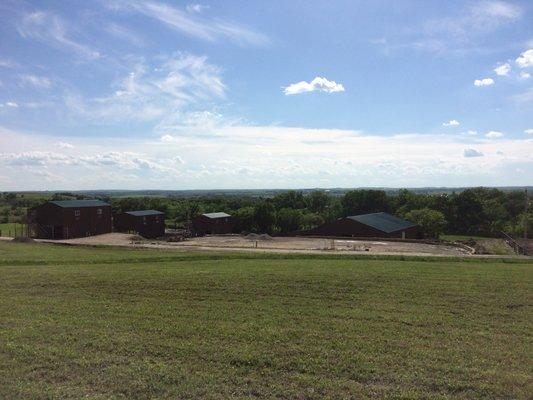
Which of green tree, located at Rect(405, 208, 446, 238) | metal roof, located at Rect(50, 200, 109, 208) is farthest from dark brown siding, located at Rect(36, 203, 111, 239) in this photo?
green tree, located at Rect(405, 208, 446, 238)

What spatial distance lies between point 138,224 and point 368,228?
31.7 meters

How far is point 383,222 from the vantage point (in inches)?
2494

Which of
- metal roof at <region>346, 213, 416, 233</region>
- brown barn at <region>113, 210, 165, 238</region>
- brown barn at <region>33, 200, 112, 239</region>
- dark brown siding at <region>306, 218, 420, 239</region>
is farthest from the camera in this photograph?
brown barn at <region>113, 210, 165, 238</region>

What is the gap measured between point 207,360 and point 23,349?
134 inches

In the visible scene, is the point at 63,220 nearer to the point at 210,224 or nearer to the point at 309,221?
the point at 210,224

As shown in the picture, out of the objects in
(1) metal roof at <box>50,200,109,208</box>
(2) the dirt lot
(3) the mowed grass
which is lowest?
(2) the dirt lot

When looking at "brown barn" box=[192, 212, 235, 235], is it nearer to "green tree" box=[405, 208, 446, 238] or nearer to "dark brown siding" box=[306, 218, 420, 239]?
"dark brown siding" box=[306, 218, 420, 239]

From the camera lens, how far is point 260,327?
32.9ft

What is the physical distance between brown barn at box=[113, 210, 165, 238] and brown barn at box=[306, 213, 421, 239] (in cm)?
2322

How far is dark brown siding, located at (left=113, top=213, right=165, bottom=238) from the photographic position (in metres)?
66.1

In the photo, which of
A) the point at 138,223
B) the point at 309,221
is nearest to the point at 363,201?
the point at 309,221

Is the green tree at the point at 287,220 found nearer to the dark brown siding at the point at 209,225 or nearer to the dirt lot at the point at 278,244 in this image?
the dark brown siding at the point at 209,225

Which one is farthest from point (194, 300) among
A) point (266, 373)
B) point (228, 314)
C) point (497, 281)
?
point (497, 281)

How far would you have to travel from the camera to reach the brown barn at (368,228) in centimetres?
5806
